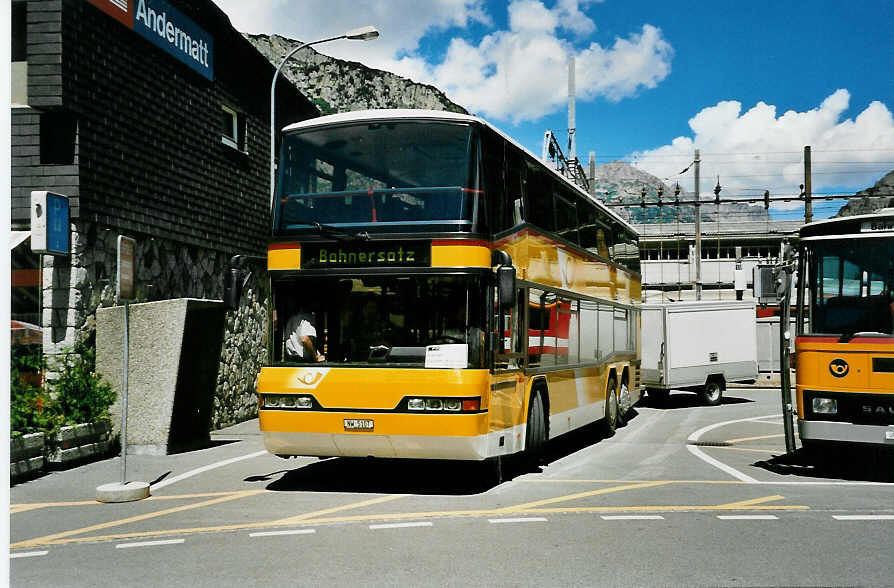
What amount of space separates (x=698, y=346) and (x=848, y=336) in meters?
14.2

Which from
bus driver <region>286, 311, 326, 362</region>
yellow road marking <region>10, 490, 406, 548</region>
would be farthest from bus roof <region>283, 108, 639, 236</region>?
yellow road marking <region>10, 490, 406, 548</region>

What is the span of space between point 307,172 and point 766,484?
6.51 metres

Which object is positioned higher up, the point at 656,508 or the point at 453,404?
the point at 453,404

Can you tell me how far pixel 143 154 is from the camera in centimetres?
1542

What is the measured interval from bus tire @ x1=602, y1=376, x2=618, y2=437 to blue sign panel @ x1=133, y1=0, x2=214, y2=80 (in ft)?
32.0

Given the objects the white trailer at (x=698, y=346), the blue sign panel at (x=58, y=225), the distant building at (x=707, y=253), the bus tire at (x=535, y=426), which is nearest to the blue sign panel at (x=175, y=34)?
the blue sign panel at (x=58, y=225)

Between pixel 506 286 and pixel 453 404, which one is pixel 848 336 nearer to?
pixel 506 286

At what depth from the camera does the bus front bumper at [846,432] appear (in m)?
10.7

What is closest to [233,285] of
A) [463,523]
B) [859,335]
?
[463,523]

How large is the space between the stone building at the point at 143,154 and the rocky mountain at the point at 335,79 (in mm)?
54205

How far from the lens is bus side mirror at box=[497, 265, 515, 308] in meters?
10.0

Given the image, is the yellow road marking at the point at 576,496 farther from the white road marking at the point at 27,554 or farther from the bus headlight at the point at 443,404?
the white road marking at the point at 27,554

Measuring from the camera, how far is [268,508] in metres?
9.43

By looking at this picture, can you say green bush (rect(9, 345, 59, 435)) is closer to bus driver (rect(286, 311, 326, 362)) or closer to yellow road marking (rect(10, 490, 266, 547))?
yellow road marking (rect(10, 490, 266, 547))
